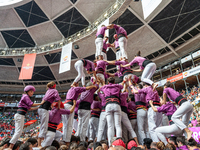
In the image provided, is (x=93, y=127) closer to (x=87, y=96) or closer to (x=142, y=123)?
(x=87, y=96)

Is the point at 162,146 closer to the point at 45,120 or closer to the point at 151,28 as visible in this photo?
the point at 45,120

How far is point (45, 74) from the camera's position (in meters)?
25.3

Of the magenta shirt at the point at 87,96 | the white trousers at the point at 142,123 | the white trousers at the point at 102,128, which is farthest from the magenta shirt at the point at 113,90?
the white trousers at the point at 142,123

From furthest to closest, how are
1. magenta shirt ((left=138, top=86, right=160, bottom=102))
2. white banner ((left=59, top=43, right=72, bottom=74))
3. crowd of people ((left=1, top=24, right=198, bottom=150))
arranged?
1. white banner ((left=59, top=43, right=72, bottom=74))
2. magenta shirt ((left=138, top=86, right=160, bottom=102))
3. crowd of people ((left=1, top=24, right=198, bottom=150))

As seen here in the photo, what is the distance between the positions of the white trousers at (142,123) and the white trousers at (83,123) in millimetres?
1535

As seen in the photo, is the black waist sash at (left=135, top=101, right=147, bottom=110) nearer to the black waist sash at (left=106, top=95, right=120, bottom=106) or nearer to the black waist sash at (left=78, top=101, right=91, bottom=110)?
the black waist sash at (left=106, top=95, right=120, bottom=106)

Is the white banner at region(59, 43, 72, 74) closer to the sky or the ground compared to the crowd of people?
closer to the sky

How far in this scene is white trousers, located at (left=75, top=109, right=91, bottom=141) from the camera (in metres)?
4.44

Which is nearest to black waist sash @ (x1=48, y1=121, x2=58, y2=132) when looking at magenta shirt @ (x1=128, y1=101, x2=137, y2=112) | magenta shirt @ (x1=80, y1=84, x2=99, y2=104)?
magenta shirt @ (x1=80, y1=84, x2=99, y2=104)

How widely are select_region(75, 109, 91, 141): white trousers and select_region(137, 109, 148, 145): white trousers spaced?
1.54 m

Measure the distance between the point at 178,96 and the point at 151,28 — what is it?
48.3ft

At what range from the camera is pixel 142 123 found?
4445 millimetres

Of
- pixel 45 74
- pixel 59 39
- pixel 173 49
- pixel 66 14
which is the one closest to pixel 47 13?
pixel 66 14

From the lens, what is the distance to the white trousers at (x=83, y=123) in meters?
4.44
